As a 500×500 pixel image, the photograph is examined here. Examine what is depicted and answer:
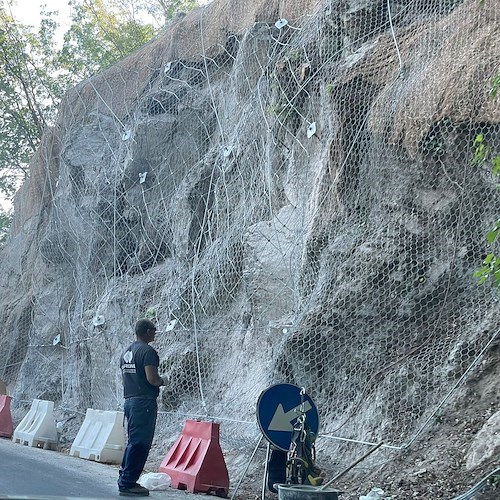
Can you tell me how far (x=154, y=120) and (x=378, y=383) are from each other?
1031 centimetres

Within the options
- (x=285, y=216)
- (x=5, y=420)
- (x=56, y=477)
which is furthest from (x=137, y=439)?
(x=5, y=420)

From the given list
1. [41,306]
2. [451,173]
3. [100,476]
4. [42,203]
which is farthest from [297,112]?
[42,203]

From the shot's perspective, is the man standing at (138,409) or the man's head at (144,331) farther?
the man's head at (144,331)

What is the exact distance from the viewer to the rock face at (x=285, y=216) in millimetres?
9359

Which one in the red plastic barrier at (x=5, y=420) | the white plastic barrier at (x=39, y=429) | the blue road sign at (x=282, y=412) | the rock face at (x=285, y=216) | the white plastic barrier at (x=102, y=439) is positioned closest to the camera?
the blue road sign at (x=282, y=412)

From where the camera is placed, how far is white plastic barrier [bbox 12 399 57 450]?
13.6 metres

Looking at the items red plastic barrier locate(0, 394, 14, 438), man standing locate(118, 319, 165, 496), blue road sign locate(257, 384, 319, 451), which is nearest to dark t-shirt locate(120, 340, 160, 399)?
man standing locate(118, 319, 165, 496)

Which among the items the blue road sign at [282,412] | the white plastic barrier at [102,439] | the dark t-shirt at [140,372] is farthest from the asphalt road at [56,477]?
the blue road sign at [282,412]

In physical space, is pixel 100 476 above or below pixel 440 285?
below

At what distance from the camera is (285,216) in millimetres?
12492

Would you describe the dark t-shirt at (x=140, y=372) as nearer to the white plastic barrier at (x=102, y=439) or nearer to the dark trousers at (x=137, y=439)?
the dark trousers at (x=137, y=439)

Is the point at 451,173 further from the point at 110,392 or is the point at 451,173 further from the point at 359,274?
the point at 110,392

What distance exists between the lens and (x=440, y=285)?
9.36 m

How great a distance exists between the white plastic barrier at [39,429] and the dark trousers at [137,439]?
593 centimetres
